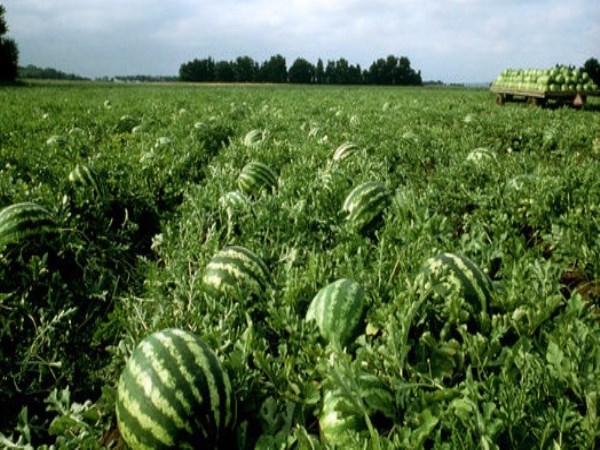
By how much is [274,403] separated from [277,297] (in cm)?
83

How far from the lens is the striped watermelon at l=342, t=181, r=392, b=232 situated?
413 cm

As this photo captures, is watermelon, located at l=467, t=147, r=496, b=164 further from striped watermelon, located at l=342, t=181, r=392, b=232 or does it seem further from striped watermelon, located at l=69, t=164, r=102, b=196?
striped watermelon, located at l=69, t=164, r=102, b=196

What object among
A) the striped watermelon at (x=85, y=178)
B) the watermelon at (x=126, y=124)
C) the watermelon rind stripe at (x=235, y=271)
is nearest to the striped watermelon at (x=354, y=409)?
the watermelon rind stripe at (x=235, y=271)

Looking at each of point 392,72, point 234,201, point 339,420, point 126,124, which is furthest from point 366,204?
point 392,72

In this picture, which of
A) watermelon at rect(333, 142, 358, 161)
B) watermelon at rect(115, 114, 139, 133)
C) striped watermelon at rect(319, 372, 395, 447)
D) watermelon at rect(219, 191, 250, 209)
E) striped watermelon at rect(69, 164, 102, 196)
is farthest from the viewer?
watermelon at rect(115, 114, 139, 133)

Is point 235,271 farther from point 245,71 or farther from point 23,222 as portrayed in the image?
point 245,71

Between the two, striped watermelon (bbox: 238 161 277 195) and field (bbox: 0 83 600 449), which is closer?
field (bbox: 0 83 600 449)

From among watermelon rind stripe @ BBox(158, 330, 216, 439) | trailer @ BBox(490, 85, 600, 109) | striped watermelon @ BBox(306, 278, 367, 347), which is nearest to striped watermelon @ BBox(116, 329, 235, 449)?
watermelon rind stripe @ BBox(158, 330, 216, 439)

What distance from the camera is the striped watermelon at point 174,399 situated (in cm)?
194

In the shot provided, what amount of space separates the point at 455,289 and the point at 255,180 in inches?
121

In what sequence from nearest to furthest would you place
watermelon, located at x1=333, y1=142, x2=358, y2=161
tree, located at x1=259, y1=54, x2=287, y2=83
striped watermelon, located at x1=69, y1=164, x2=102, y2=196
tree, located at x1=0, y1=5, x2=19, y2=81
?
striped watermelon, located at x1=69, y1=164, x2=102, y2=196
watermelon, located at x1=333, y1=142, x2=358, y2=161
tree, located at x1=0, y1=5, x2=19, y2=81
tree, located at x1=259, y1=54, x2=287, y2=83

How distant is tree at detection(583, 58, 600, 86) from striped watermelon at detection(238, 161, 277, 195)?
44235 millimetres

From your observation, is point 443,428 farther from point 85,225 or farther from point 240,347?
point 85,225

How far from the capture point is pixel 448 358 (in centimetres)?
221
